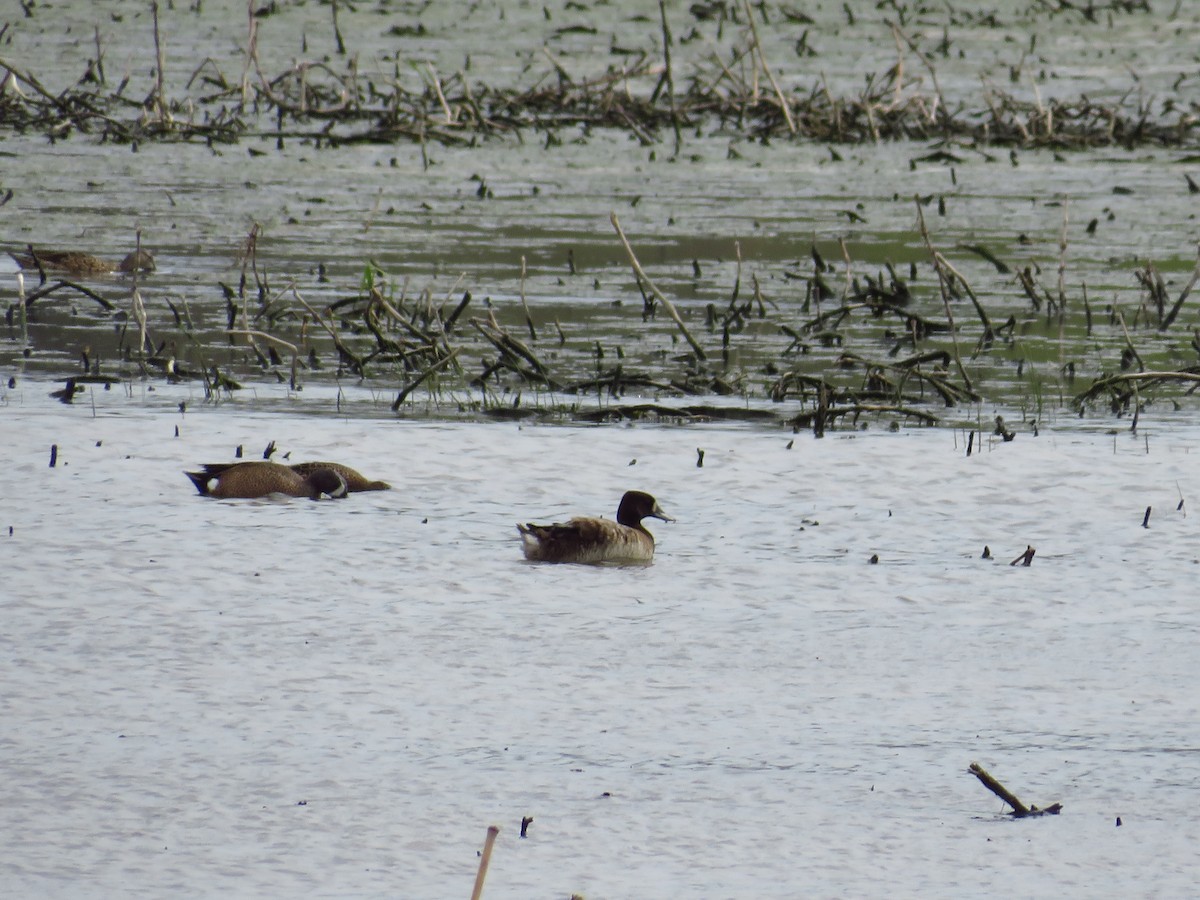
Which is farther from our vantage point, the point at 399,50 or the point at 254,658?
the point at 399,50

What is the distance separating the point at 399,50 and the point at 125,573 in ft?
44.6

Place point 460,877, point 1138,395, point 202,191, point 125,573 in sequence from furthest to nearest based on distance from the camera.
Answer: point 202,191
point 1138,395
point 125,573
point 460,877

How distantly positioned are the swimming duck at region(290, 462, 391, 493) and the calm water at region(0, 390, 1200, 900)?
2.0 inches

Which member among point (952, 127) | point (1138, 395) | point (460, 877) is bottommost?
point (460, 877)

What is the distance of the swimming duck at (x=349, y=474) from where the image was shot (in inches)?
232

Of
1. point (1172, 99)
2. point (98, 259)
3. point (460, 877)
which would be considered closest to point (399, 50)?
point (1172, 99)

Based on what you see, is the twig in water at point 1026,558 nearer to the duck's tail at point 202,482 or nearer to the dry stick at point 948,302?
the dry stick at point 948,302

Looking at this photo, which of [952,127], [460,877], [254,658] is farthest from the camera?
[952,127]

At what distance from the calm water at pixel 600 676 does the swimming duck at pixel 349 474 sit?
0.16 feet

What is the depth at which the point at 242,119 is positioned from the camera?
52.8 ft

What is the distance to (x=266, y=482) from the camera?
19.1ft

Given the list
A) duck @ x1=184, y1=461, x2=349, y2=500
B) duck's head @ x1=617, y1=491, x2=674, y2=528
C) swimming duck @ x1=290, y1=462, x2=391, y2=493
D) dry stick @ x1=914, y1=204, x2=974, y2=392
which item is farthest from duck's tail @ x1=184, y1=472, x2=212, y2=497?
dry stick @ x1=914, y1=204, x2=974, y2=392

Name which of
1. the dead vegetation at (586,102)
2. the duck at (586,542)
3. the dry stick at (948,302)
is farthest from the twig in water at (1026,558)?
the dead vegetation at (586,102)

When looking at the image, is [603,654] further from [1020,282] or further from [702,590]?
[1020,282]
